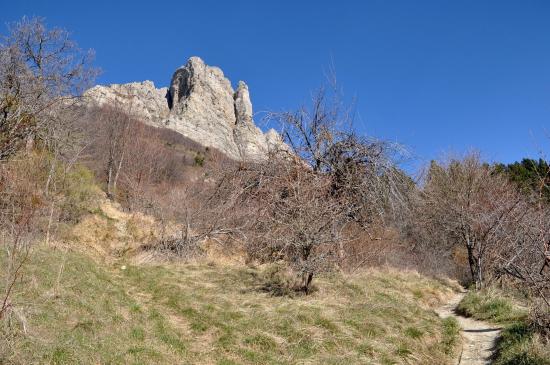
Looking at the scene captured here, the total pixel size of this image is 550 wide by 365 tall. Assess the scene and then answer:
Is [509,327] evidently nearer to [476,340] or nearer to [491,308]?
[476,340]

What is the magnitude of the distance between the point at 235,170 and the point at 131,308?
24.1 ft

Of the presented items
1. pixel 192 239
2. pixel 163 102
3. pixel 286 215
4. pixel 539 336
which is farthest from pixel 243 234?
pixel 163 102

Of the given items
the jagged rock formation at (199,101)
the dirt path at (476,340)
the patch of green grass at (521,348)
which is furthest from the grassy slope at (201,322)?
the jagged rock formation at (199,101)

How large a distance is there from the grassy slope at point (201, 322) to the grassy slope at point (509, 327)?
95 centimetres

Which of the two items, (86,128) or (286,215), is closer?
(286,215)

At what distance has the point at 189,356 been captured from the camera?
6.00 metres

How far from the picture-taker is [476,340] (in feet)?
25.4

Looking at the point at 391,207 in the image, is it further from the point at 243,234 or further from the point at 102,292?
the point at 102,292

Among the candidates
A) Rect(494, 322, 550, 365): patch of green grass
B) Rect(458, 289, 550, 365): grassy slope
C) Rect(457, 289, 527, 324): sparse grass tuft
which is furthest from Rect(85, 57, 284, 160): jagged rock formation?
Rect(494, 322, 550, 365): patch of green grass

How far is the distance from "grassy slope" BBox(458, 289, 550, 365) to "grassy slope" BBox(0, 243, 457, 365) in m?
0.95

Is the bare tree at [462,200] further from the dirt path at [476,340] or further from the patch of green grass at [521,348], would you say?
the patch of green grass at [521,348]

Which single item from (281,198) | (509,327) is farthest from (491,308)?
(281,198)

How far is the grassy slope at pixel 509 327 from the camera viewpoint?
5.77m

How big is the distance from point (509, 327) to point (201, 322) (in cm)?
517
